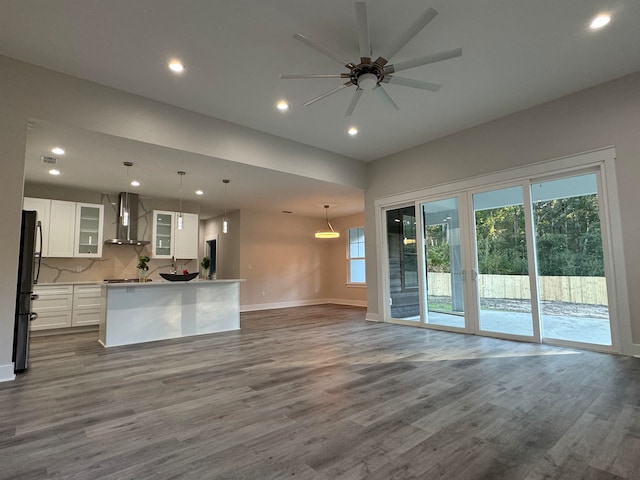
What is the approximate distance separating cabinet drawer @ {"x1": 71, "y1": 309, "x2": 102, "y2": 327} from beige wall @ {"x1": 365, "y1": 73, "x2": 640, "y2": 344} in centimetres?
601

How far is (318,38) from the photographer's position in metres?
3.23

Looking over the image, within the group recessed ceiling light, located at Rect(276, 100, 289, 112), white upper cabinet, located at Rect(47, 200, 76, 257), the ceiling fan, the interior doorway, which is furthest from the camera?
the interior doorway

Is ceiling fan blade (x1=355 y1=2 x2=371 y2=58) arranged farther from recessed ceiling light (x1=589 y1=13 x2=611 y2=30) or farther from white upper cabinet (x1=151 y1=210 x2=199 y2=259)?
white upper cabinet (x1=151 y1=210 x2=199 y2=259)

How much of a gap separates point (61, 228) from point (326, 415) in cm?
627

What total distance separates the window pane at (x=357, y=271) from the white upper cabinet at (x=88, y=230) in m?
6.43

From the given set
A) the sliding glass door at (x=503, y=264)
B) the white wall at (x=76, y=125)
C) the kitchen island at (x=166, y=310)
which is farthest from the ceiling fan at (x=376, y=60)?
the kitchen island at (x=166, y=310)

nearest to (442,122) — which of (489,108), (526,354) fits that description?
(489,108)

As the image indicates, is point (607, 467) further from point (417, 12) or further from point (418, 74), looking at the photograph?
point (418, 74)

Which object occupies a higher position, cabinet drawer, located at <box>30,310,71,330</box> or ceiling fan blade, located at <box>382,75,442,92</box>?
ceiling fan blade, located at <box>382,75,442,92</box>

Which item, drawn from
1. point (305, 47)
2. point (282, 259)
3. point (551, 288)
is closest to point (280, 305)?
point (282, 259)

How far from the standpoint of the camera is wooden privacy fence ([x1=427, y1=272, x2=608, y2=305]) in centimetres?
412

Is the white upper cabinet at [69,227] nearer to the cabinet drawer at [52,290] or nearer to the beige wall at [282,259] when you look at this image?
the cabinet drawer at [52,290]

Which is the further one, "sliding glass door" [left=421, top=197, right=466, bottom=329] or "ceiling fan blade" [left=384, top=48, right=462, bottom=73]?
"sliding glass door" [left=421, top=197, right=466, bottom=329]

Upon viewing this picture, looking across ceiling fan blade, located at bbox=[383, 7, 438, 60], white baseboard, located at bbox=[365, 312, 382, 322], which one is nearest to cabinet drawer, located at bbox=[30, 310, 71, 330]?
Result: white baseboard, located at bbox=[365, 312, 382, 322]
